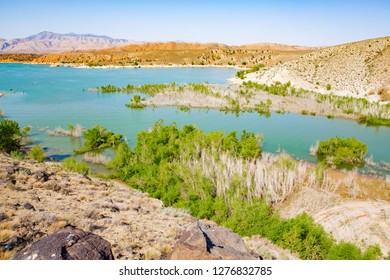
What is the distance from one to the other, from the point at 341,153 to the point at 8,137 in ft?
59.7

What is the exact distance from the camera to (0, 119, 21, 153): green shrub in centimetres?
1702

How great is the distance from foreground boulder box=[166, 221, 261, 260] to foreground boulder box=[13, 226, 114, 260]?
4.02ft

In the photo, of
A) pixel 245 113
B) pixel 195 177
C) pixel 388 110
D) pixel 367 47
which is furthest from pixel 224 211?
pixel 367 47

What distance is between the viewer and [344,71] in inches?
1805

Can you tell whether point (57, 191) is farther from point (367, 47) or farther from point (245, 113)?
point (367, 47)

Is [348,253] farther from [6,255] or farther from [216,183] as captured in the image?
[6,255]

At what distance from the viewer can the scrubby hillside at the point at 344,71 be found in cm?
3956

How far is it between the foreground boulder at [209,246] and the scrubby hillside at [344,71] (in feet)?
111

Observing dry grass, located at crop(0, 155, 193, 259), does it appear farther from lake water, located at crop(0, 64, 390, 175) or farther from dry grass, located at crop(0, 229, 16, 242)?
lake water, located at crop(0, 64, 390, 175)

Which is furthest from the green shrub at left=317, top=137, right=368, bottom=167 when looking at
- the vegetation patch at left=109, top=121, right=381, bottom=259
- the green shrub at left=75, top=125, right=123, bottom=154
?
the green shrub at left=75, top=125, right=123, bottom=154

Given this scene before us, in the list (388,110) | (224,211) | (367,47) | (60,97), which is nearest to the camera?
(224,211)

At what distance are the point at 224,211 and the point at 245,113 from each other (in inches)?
785
